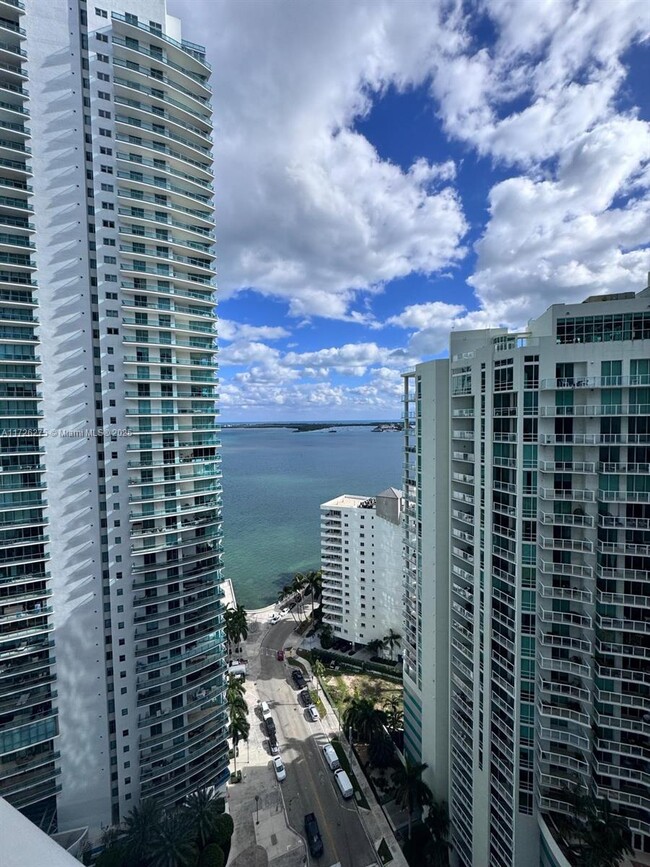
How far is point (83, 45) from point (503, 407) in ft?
148

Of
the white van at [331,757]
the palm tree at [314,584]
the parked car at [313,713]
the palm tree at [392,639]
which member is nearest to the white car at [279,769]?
the white van at [331,757]

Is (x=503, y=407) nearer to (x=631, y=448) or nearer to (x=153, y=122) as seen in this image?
(x=631, y=448)

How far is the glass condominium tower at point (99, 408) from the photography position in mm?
33656

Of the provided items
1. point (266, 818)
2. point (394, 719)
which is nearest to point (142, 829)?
point (266, 818)

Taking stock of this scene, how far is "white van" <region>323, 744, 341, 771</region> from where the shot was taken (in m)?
45.7

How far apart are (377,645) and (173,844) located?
40594 millimetres

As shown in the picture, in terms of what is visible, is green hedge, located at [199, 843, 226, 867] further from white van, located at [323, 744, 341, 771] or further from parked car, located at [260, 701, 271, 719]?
parked car, located at [260, 701, 271, 719]

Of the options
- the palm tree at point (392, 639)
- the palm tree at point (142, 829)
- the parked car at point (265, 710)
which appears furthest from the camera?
the palm tree at point (392, 639)

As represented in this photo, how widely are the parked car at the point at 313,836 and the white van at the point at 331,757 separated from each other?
227 inches

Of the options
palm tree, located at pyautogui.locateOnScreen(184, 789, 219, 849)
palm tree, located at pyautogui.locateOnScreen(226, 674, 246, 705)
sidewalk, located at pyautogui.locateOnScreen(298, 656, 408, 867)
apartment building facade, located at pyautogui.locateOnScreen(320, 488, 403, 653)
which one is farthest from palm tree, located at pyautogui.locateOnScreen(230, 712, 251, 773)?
apartment building facade, located at pyautogui.locateOnScreen(320, 488, 403, 653)

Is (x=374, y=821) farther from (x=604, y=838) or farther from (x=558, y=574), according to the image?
(x=558, y=574)

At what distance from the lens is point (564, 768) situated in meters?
28.4

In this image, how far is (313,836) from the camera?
124 feet

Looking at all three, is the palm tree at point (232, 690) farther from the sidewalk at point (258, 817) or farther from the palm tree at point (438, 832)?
the palm tree at point (438, 832)
